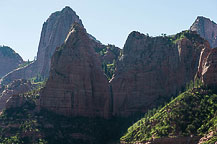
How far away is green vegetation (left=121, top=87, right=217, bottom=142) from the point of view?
525ft

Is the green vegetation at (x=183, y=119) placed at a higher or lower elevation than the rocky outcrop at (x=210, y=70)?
lower

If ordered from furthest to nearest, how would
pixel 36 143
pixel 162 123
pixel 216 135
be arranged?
1. pixel 36 143
2. pixel 162 123
3. pixel 216 135

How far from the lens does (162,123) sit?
171375mm

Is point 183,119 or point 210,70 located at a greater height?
point 210,70

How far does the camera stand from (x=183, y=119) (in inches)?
6565

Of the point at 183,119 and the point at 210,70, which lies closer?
the point at 183,119

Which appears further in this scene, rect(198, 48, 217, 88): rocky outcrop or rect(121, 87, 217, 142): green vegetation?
rect(198, 48, 217, 88): rocky outcrop

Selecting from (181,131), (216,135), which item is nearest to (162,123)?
(181,131)

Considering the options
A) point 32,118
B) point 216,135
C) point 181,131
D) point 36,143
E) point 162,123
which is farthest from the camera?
point 32,118

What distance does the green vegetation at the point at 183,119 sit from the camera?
525 feet

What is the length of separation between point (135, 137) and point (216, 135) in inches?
1538

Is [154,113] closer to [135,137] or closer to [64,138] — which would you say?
[135,137]

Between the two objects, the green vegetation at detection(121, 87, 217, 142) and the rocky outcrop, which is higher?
the rocky outcrop

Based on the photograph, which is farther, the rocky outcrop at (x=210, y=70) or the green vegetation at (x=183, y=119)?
the rocky outcrop at (x=210, y=70)
